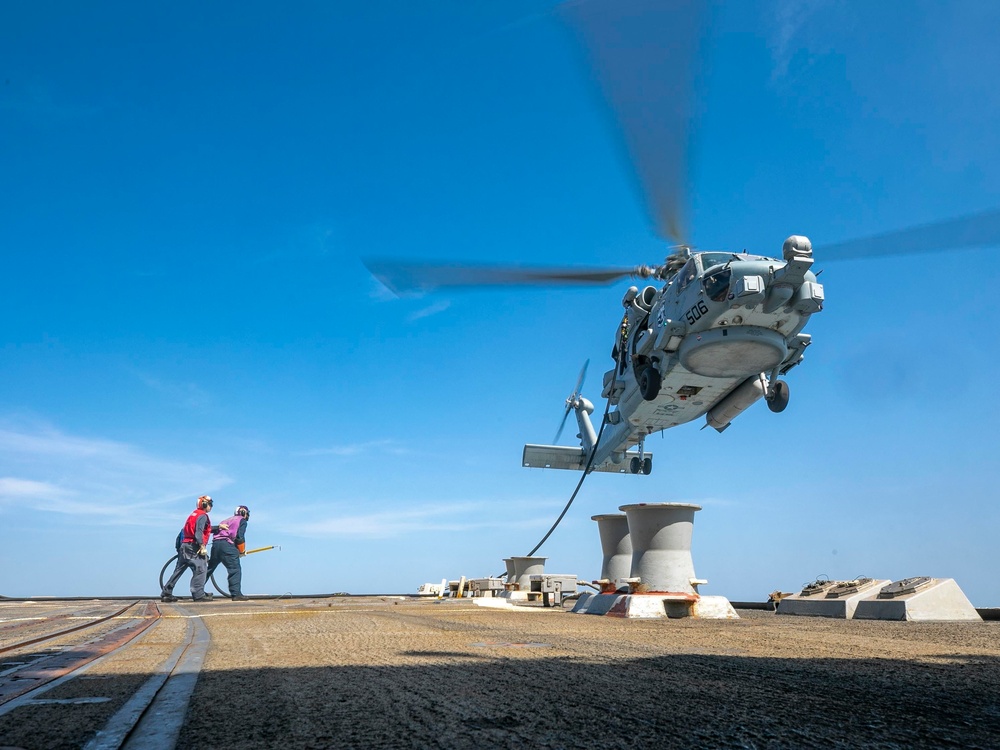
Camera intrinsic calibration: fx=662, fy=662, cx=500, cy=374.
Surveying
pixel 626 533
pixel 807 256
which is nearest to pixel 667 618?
pixel 626 533

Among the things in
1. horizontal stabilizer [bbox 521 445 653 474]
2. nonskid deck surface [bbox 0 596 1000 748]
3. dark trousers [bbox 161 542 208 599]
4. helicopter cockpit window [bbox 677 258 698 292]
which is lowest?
nonskid deck surface [bbox 0 596 1000 748]

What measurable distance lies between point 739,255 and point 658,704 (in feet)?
48.0

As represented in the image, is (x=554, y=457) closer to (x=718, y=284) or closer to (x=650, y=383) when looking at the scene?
(x=650, y=383)

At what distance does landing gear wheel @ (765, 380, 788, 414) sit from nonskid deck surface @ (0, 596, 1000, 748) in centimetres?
1257

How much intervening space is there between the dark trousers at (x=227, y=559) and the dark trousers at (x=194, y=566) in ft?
3.22

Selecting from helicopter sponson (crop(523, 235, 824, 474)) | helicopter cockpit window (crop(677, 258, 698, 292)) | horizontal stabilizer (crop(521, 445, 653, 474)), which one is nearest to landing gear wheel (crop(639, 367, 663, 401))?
helicopter sponson (crop(523, 235, 824, 474))

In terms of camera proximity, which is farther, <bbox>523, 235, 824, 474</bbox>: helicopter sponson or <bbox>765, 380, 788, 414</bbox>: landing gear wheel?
<bbox>765, 380, 788, 414</bbox>: landing gear wheel

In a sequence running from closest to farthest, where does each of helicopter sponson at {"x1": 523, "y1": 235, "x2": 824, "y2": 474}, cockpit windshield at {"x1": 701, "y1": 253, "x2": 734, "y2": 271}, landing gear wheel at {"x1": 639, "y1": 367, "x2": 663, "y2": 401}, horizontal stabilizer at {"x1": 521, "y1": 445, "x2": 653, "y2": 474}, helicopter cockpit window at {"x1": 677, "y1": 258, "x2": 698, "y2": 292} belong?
1. helicopter sponson at {"x1": 523, "y1": 235, "x2": 824, "y2": 474}
2. cockpit windshield at {"x1": 701, "y1": 253, "x2": 734, "y2": 271}
3. helicopter cockpit window at {"x1": 677, "y1": 258, "x2": 698, "y2": 292}
4. landing gear wheel at {"x1": 639, "y1": 367, "x2": 663, "y2": 401}
5. horizontal stabilizer at {"x1": 521, "y1": 445, "x2": 653, "y2": 474}

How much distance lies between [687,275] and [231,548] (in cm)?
1562

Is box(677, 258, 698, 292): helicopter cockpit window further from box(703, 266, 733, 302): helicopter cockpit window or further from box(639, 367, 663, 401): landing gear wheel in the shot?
box(639, 367, 663, 401): landing gear wheel

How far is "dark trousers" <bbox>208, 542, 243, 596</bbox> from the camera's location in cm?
2023

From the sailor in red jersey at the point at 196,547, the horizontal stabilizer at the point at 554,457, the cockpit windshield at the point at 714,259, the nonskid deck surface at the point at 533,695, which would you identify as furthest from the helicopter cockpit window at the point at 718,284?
the sailor in red jersey at the point at 196,547

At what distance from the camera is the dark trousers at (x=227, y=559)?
20.2 metres

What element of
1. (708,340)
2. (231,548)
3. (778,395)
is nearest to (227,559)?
(231,548)
